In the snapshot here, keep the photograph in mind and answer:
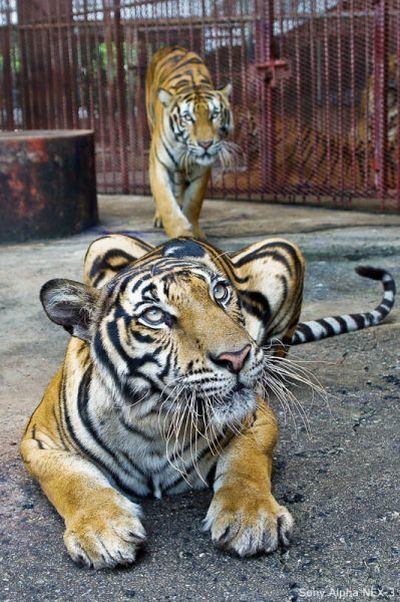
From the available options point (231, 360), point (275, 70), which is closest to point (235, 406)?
point (231, 360)

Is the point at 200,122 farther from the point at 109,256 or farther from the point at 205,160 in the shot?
the point at 109,256

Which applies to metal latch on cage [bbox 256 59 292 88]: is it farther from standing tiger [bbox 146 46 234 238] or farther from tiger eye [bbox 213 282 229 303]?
tiger eye [bbox 213 282 229 303]

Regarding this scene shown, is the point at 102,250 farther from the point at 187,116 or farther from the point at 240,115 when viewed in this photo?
the point at 240,115

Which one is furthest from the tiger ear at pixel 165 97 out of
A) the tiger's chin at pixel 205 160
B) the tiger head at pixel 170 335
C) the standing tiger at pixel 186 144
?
the tiger head at pixel 170 335

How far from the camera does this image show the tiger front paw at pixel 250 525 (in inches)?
96.4

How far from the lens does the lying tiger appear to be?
2.41m

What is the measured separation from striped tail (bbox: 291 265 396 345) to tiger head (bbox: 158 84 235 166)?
296 centimetres

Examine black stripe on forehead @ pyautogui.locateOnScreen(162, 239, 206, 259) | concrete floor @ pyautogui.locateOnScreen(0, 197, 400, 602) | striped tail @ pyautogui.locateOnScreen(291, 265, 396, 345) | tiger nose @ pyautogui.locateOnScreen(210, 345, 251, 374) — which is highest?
black stripe on forehead @ pyautogui.locateOnScreen(162, 239, 206, 259)

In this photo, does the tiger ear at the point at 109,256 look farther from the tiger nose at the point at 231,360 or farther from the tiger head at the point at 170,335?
the tiger nose at the point at 231,360

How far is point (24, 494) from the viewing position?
2.95 metres

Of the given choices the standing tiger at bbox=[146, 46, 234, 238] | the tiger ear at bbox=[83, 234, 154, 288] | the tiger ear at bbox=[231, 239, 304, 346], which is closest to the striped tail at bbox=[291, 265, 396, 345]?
the tiger ear at bbox=[231, 239, 304, 346]

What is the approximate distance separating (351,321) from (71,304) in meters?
1.93

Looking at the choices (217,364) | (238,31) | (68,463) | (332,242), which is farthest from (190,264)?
(238,31)

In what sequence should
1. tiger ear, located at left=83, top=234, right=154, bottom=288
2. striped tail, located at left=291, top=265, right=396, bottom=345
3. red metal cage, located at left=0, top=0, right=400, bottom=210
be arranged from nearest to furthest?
tiger ear, located at left=83, top=234, right=154, bottom=288
striped tail, located at left=291, top=265, right=396, bottom=345
red metal cage, located at left=0, top=0, right=400, bottom=210
